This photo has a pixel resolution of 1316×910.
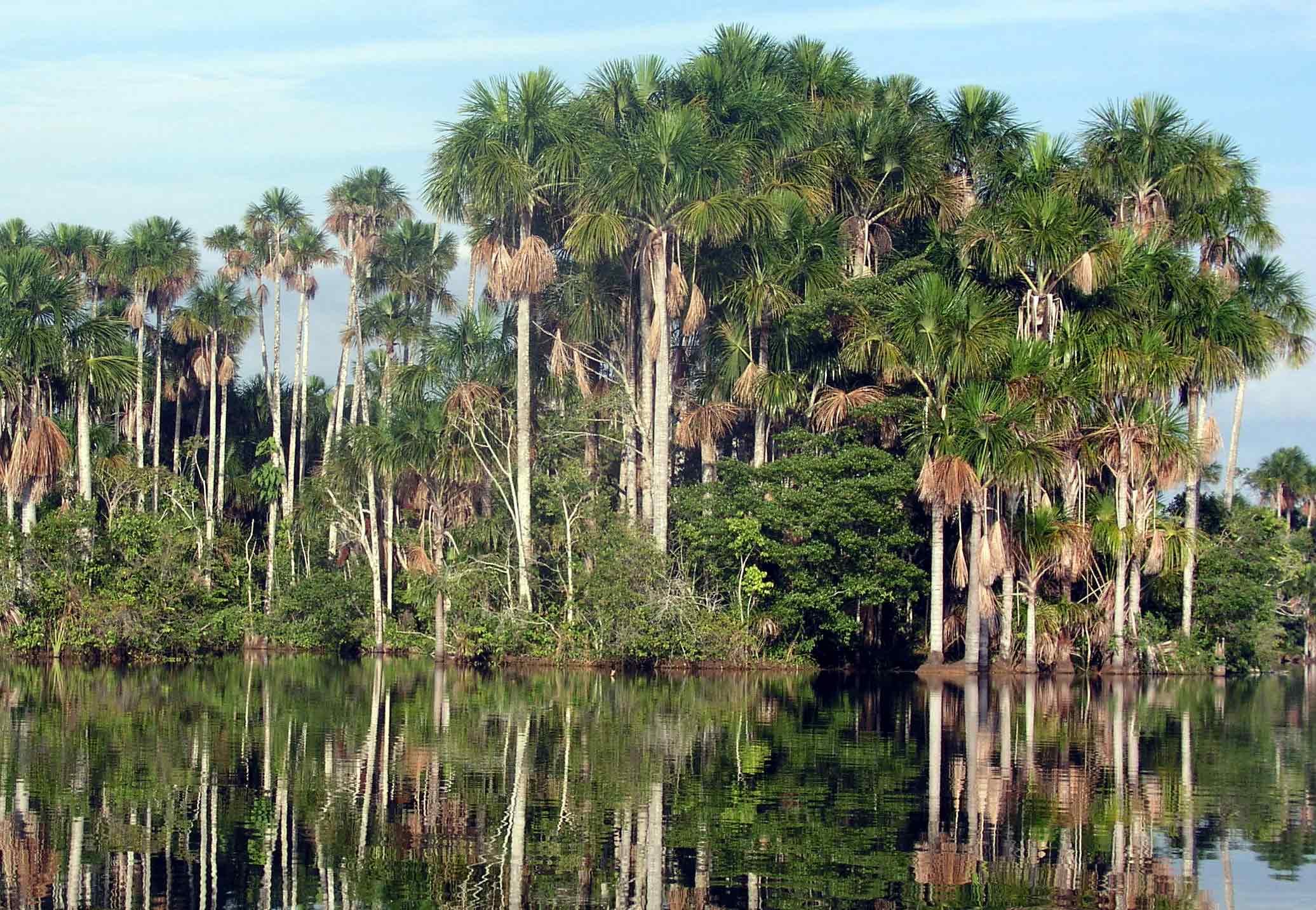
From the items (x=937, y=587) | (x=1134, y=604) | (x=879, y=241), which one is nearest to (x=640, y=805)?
(x=937, y=587)

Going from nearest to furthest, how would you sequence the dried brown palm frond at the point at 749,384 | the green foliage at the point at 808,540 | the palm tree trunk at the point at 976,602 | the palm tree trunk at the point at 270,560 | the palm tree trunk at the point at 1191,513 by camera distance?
the palm tree trunk at the point at 976,602
the green foliage at the point at 808,540
the palm tree trunk at the point at 1191,513
the dried brown palm frond at the point at 749,384
the palm tree trunk at the point at 270,560

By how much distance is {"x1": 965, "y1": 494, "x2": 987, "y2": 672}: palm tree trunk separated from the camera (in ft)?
135

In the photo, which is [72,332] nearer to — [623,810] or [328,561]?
[328,561]

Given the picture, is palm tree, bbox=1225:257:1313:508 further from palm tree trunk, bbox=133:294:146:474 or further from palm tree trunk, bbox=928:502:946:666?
palm tree trunk, bbox=133:294:146:474

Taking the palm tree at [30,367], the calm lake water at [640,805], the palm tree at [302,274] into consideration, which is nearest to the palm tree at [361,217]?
the palm tree at [302,274]

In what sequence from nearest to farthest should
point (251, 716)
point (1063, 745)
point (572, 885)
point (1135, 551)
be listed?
1. point (572, 885)
2. point (1063, 745)
3. point (251, 716)
4. point (1135, 551)

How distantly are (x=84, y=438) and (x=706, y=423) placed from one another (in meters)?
18.0

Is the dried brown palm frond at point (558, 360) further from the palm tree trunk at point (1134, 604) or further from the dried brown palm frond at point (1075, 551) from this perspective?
the palm tree trunk at point (1134, 604)

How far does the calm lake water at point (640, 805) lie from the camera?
11.9 metres

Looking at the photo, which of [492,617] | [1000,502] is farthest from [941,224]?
[492,617]

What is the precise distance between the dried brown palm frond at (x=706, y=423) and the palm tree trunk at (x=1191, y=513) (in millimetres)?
12922

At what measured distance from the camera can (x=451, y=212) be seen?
1774 inches

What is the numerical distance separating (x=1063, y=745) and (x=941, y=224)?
2748cm

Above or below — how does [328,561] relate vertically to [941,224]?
below
